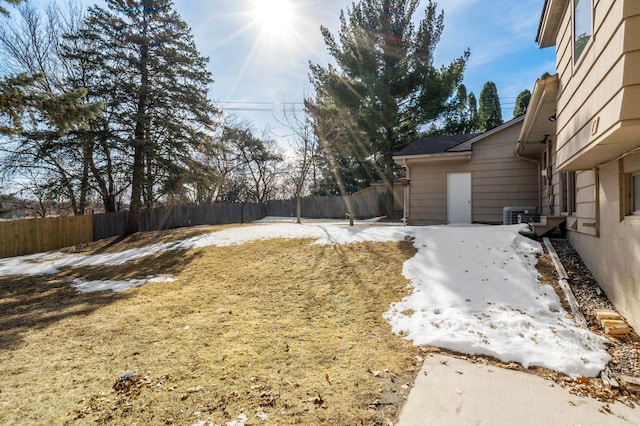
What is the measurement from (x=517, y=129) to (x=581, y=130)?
654 centimetres

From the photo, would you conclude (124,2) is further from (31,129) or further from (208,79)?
(31,129)

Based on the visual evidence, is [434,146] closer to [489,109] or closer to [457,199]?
[457,199]

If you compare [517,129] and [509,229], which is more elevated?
→ [517,129]

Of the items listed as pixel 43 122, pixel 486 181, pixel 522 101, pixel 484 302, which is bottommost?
pixel 484 302

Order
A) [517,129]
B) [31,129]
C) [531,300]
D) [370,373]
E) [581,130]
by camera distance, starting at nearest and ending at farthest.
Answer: [370,373] → [581,130] → [531,300] → [517,129] → [31,129]

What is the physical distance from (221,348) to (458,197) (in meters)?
9.43

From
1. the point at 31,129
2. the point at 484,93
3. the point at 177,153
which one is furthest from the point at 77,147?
the point at 484,93

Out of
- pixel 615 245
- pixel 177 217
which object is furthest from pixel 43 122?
pixel 615 245

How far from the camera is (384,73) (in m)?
15.9

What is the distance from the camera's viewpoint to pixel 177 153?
1341 cm

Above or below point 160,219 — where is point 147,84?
above

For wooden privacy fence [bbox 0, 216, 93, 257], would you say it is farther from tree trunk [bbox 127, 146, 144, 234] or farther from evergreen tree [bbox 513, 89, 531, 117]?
evergreen tree [bbox 513, 89, 531, 117]

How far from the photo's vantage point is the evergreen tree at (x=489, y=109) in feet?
65.5

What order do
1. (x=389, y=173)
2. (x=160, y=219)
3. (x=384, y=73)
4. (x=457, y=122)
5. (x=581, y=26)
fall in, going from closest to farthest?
(x=581, y=26) < (x=160, y=219) < (x=384, y=73) < (x=389, y=173) < (x=457, y=122)
